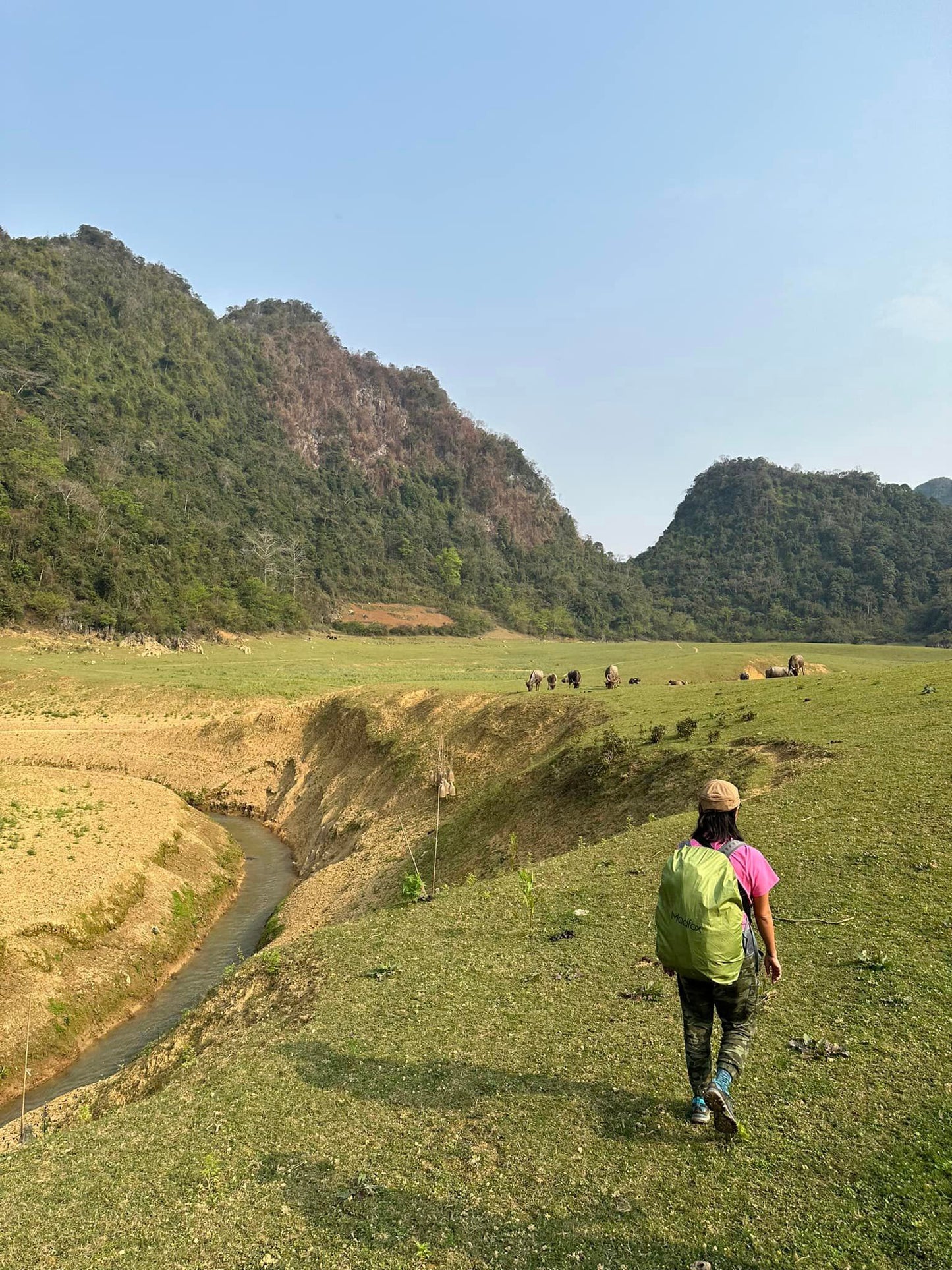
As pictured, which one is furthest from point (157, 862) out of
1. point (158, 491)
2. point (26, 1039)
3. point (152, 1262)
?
point (158, 491)

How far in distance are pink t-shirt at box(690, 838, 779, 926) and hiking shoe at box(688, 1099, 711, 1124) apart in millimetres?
1852

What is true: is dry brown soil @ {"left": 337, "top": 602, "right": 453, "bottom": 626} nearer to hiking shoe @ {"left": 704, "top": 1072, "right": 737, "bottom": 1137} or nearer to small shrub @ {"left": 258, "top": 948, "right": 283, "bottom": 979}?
small shrub @ {"left": 258, "top": 948, "right": 283, "bottom": 979}

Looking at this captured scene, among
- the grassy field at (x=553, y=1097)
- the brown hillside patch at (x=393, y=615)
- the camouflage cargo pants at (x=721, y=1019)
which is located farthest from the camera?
the brown hillside patch at (x=393, y=615)

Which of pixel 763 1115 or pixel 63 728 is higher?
pixel 763 1115

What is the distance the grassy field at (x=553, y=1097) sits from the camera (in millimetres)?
5453

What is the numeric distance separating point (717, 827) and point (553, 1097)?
3.59 m

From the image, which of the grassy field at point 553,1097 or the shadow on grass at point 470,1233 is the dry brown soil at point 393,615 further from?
the shadow on grass at point 470,1233

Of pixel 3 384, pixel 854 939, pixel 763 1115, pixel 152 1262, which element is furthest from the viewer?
pixel 3 384

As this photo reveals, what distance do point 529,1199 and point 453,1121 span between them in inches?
62.3

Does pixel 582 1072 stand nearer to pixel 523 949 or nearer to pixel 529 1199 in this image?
pixel 529 1199

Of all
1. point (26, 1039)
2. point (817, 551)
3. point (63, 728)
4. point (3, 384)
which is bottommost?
point (26, 1039)

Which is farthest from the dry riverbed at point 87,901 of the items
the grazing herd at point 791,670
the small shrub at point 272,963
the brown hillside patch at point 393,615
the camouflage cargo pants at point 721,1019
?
the brown hillside patch at point 393,615

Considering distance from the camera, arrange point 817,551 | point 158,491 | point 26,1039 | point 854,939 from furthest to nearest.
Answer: point 817,551, point 158,491, point 26,1039, point 854,939

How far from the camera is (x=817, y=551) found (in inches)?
7844
